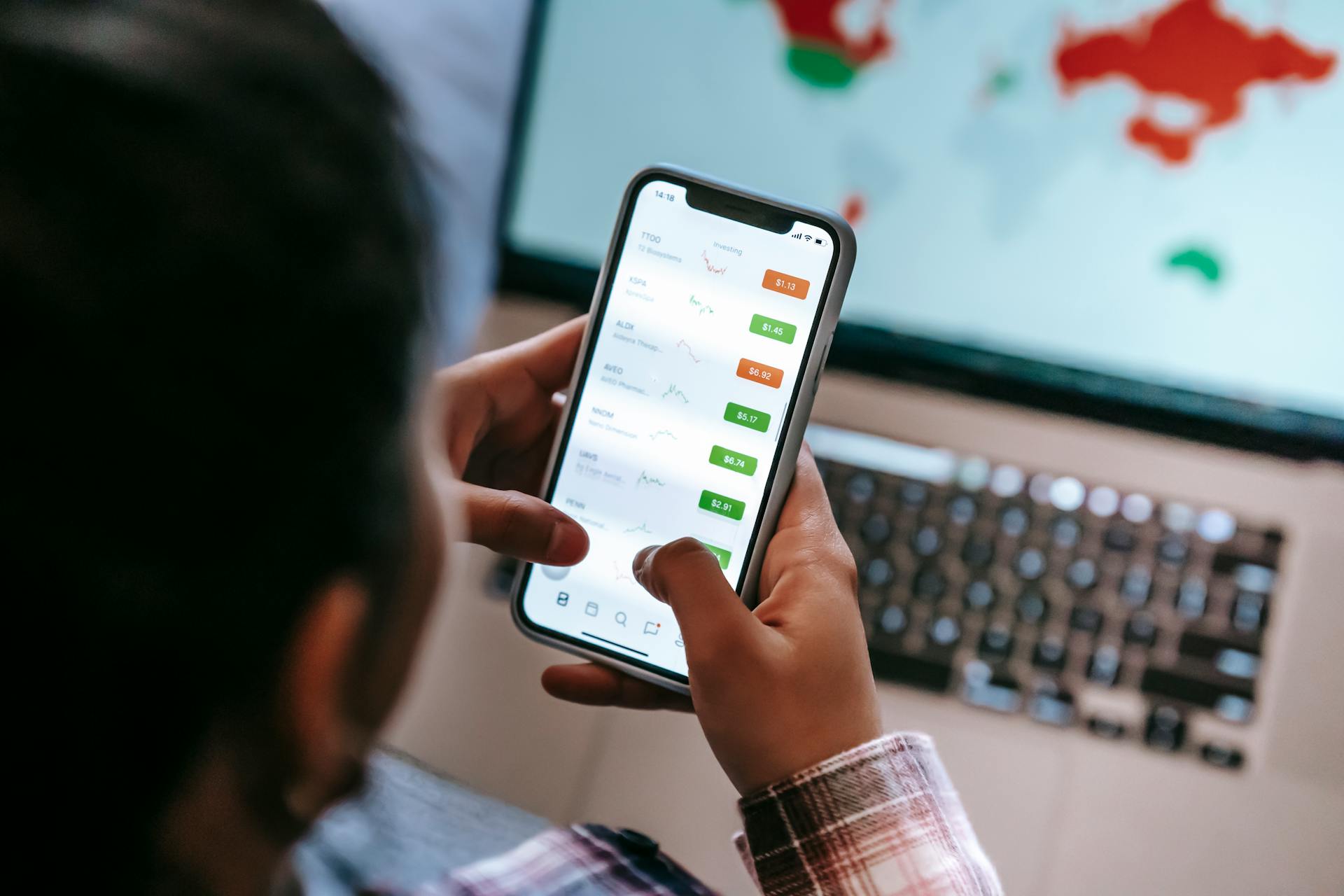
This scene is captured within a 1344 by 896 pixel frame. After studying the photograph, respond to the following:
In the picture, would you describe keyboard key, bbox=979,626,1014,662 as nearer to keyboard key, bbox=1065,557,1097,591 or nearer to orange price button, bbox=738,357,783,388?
keyboard key, bbox=1065,557,1097,591

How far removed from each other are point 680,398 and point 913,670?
201 mm

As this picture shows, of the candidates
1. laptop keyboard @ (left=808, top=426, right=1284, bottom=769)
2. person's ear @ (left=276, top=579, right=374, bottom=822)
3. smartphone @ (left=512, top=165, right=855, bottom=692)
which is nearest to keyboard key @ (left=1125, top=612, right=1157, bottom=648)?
laptop keyboard @ (left=808, top=426, right=1284, bottom=769)

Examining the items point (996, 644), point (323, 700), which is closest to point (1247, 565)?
point (996, 644)

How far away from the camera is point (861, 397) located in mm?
537

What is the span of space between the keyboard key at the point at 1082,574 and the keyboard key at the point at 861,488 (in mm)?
105

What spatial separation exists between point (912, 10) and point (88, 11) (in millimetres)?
414

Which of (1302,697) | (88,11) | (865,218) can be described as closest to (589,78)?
(865,218)

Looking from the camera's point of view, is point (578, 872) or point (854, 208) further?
point (854, 208)

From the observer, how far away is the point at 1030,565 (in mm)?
494

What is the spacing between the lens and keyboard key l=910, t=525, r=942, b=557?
0.50m

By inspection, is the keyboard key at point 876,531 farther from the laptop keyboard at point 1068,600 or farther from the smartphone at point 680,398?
the smartphone at point 680,398

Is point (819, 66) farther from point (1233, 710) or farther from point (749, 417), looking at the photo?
point (1233, 710)

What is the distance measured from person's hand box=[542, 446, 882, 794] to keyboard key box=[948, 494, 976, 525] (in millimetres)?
159

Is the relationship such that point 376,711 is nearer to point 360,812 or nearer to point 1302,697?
point 360,812
